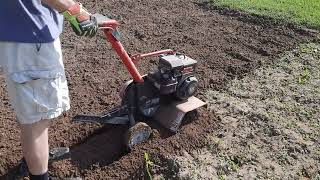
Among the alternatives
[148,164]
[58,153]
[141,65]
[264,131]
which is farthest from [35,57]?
[141,65]

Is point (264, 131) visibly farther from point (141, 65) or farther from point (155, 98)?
point (141, 65)

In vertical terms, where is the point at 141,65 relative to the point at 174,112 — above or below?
below

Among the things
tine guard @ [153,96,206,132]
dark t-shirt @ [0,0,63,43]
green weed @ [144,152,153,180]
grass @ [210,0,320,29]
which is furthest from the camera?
grass @ [210,0,320,29]

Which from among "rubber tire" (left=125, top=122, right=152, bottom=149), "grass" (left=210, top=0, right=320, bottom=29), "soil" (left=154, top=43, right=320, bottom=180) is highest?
"rubber tire" (left=125, top=122, right=152, bottom=149)

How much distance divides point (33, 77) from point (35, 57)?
0.33ft

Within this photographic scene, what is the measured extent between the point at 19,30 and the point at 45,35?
0.13 metres

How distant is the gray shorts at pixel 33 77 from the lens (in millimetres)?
2447

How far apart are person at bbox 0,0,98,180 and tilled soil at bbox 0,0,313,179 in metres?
0.74

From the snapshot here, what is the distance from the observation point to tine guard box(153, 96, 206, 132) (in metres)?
3.47

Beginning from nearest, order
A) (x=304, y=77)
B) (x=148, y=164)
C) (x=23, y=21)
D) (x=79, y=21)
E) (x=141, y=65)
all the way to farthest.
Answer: (x=23, y=21) → (x=79, y=21) → (x=148, y=164) → (x=304, y=77) → (x=141, y=65)

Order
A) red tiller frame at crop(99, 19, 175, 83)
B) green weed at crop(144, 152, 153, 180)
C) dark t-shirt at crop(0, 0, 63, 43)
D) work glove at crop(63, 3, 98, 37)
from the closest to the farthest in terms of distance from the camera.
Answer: dark t-shirt at crop(0, 0, 63, 43), work glove at crop(63, 3, 98, 37), red tiller frame at crop(99, 19, 175, 83), green weed at crop(144, 152, 153, 180)

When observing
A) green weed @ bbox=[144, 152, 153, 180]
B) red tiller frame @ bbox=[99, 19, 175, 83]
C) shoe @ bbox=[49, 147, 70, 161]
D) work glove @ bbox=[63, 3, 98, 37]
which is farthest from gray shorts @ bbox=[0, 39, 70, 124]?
green weed @ bbox=[144, 152, 153, 180]

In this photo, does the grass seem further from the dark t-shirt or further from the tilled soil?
the dark t-shirt

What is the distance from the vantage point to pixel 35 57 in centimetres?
247
